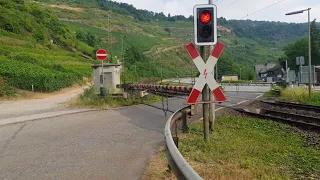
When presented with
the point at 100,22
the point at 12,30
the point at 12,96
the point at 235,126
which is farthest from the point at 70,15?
the point at 235,126

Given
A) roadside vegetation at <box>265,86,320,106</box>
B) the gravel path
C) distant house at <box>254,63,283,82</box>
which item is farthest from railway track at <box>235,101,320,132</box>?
distant house at <box>254,63,283,82</box>

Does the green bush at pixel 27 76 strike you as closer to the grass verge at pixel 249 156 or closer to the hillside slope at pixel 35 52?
the hillside slope at pixel 35 52

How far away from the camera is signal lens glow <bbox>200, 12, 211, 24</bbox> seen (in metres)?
8.06

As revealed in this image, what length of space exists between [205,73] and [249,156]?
1.91 meters

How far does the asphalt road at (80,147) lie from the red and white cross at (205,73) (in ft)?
5.13

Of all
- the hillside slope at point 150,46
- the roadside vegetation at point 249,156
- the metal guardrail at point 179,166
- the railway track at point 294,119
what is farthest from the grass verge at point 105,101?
the hillside slope at point 150,46

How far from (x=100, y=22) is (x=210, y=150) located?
135m

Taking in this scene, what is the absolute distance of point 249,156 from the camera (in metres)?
7.75

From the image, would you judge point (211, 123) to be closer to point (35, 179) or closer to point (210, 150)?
point (210, 150)

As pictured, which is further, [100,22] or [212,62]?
[100,22]

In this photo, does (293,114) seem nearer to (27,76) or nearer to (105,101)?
(105,101)

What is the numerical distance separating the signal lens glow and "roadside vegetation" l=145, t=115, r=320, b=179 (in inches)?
102

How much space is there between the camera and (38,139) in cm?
1025

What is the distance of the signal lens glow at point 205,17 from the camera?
806 cm
